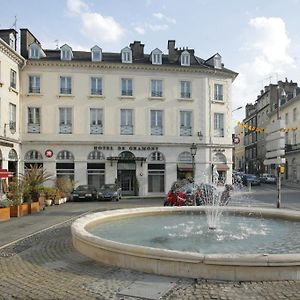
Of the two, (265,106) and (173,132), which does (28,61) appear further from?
(265,106)

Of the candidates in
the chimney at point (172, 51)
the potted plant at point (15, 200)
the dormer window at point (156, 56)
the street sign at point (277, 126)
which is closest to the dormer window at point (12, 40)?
the dormer window at point (156, 56)

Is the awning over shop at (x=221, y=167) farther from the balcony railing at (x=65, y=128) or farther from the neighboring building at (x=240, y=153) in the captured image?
the neighboring building at (x=240, y=153)

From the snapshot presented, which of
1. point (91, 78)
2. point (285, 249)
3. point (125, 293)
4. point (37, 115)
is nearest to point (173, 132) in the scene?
point (91, 78)

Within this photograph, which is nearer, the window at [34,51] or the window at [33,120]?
the window at [33,120]

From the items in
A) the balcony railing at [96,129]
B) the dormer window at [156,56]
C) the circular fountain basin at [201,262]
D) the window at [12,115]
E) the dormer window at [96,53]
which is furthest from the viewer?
the dormer window at [156,56]

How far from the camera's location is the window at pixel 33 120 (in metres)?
34.1

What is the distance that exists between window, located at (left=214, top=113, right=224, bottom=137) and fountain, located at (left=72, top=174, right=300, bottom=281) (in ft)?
73.5

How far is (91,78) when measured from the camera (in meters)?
35.1

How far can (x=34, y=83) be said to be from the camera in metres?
34.3

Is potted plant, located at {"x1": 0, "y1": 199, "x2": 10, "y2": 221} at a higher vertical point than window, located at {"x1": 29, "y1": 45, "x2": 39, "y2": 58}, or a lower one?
lower

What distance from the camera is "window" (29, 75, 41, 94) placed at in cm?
3428

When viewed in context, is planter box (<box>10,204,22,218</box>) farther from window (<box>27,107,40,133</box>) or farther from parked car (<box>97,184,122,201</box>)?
window (<box>27,107,40,133</box>)

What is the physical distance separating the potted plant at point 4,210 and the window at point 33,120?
16969mm

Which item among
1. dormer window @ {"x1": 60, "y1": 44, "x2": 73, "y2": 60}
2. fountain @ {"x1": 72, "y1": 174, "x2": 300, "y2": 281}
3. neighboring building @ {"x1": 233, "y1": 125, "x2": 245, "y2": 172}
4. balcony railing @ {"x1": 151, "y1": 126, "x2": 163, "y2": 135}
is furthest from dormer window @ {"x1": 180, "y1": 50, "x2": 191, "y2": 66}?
neighboring building @ {"x1": 233, "y1": 125, "x2": 245, "y2": 172}
